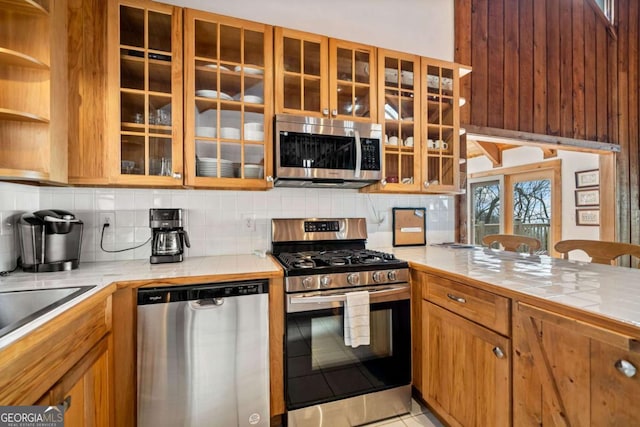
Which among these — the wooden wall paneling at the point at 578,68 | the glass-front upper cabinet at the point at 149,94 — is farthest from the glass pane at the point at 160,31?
the wooden wall paneling at the point at 578,68

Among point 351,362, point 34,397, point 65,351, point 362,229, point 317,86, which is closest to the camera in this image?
point 34,397

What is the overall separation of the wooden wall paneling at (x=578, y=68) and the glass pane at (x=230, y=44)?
368 centimetres

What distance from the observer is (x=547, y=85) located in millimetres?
3100

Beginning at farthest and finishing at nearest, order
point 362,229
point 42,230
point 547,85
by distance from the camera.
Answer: point 547,85 < point 362,229 < point 42,230

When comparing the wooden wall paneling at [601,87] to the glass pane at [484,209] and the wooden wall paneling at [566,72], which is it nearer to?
the wooden wall paneling at [566,72]

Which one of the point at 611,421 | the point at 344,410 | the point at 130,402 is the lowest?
the point at 344,410

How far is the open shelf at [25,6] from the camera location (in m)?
1.28

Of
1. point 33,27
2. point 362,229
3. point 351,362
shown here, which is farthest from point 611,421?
point 33,27

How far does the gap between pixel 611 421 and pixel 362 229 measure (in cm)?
165

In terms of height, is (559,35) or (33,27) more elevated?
(559,35)

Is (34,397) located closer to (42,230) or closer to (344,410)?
(42,230)

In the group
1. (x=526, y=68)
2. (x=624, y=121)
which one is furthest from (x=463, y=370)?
(x=624, y=121)

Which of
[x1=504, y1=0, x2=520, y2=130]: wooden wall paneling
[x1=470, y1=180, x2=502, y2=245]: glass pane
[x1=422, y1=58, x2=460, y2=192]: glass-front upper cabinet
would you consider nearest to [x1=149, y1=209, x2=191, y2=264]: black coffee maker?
[x1=422, y1=58, x2=460, y2=192]: glass-front upper cabinet

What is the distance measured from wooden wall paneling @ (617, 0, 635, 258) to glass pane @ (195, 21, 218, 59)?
457cm
